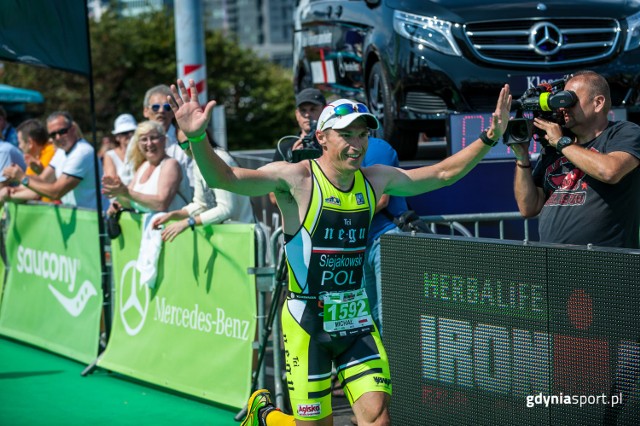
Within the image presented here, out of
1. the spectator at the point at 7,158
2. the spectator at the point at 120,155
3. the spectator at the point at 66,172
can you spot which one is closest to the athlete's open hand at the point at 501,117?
the spectator at the point at 120,155

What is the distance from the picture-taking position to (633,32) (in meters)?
8.84

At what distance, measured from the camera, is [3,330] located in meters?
11.3

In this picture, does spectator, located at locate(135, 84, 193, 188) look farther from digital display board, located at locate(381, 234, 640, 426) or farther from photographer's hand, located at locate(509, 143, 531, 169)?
photographer's hand, located at locate(509, 143, 531, 169)

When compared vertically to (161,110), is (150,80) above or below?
above

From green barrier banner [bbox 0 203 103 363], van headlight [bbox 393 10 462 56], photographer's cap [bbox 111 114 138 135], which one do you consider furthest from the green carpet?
van headlight [bbox 393 10 462 56]

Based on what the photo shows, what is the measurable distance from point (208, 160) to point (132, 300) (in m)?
4.35

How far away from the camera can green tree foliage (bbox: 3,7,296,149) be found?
4406cm

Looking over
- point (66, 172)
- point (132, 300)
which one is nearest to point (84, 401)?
point (132, 300)

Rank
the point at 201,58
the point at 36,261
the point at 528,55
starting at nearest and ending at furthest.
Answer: the point at 528,55 < the point at 36,261 < the point at 201,58

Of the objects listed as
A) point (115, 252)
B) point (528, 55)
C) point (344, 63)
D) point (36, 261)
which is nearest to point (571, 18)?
point (528, 55)

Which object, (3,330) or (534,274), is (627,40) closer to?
(534,274)

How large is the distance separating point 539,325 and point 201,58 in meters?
8.43

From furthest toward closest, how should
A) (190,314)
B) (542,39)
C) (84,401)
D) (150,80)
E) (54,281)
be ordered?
(150,80)
(54,281)
(542,39)
(84,401)
(190,314)

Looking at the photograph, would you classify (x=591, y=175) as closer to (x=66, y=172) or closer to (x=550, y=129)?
(x=550, y=129)
